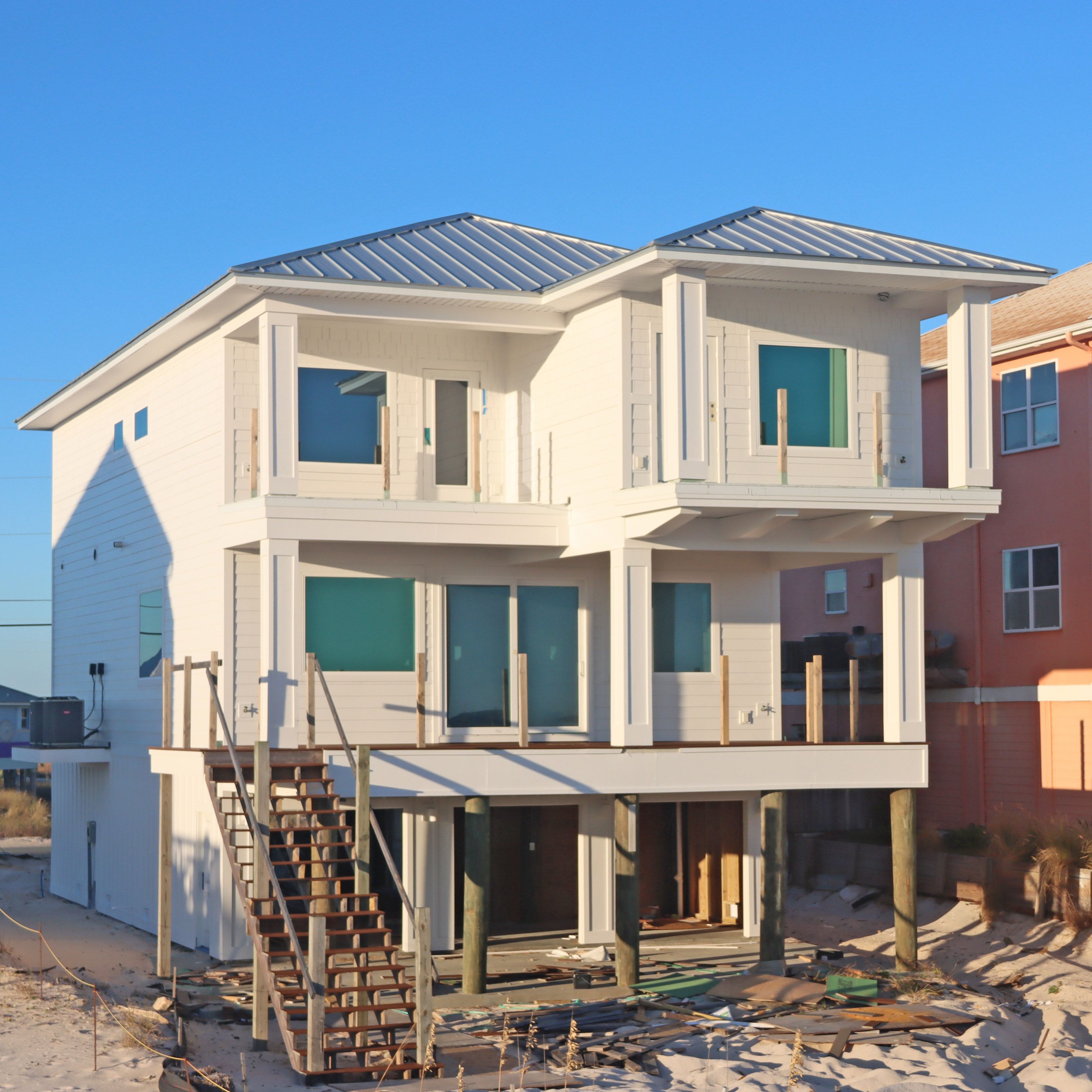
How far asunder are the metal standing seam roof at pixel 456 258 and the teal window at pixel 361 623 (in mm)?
4192

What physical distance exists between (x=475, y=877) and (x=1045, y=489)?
1320 centimetres

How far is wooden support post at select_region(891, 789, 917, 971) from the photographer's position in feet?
66.2

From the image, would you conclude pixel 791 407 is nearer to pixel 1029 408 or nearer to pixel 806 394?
pixel 806 394

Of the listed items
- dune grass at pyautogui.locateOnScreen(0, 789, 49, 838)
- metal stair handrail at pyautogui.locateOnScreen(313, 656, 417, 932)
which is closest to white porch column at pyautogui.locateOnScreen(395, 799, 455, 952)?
metal stair handrail at pyautogui.locateOnScreen(313, 656, 417, 932)

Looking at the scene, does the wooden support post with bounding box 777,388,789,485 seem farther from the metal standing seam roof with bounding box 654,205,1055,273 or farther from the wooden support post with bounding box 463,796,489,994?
the wooden support post with bounding box 463,796,489,994

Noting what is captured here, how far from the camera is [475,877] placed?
19.0 metres

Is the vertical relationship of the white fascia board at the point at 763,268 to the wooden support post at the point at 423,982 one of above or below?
above

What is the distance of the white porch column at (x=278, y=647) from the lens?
19.0 metres

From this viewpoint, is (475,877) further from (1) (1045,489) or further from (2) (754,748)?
(1) (1045,489)

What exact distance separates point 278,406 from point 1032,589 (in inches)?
559

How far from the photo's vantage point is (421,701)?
19250mm

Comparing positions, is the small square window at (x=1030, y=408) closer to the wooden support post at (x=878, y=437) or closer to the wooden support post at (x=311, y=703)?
the wooden support post at (x=878, y=437)

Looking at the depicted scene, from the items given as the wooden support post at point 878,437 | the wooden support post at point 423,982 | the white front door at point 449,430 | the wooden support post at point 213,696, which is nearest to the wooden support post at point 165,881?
the wooden support post at point 213,696

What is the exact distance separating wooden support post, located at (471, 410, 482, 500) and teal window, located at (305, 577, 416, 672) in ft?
5.69
